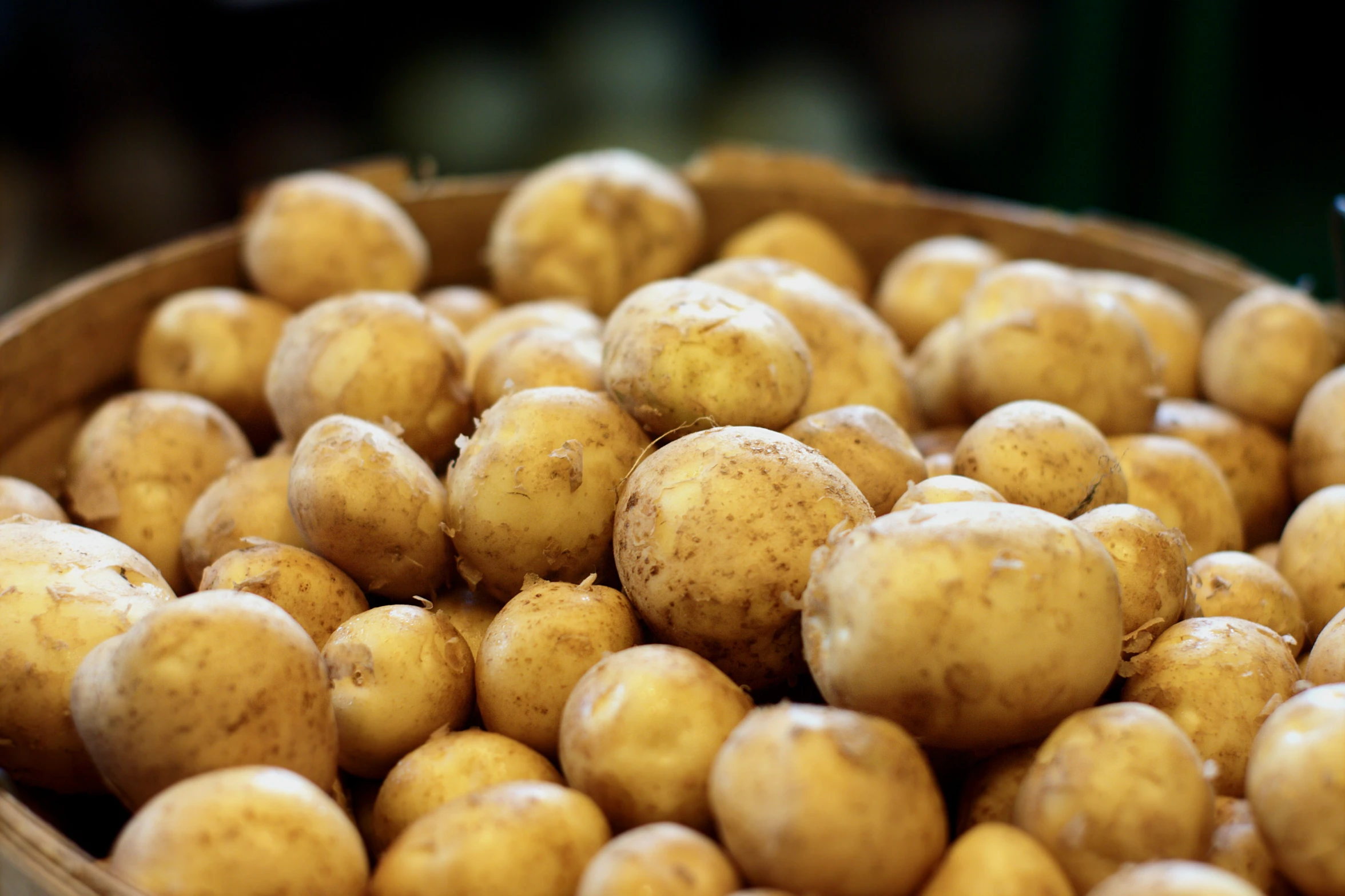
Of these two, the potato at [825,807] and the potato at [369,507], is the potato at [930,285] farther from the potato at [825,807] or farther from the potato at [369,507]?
the potato at [825,807]

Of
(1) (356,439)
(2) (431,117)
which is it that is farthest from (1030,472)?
(2) (431,117)

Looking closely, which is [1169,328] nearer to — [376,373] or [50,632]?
[376,373]

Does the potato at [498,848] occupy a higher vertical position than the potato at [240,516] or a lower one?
lower

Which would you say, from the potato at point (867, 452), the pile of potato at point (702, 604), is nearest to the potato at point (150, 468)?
the pile of potato at point (702, 604)

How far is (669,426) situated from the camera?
4.26 ft

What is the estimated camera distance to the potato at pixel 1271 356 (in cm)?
171

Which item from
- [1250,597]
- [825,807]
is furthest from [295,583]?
[1250,597]

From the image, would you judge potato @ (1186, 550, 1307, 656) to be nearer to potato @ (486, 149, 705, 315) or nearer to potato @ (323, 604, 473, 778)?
potato @ (323, 604, 473, 778)

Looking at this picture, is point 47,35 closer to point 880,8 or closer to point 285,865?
point 880,8

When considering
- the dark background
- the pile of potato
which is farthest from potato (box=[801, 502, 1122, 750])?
the dark background

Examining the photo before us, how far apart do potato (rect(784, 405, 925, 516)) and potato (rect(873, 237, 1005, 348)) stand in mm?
706

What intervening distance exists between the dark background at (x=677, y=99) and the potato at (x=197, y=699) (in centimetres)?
282

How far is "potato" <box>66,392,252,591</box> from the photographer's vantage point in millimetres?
1520

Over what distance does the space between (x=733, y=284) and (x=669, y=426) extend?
0.38 m
